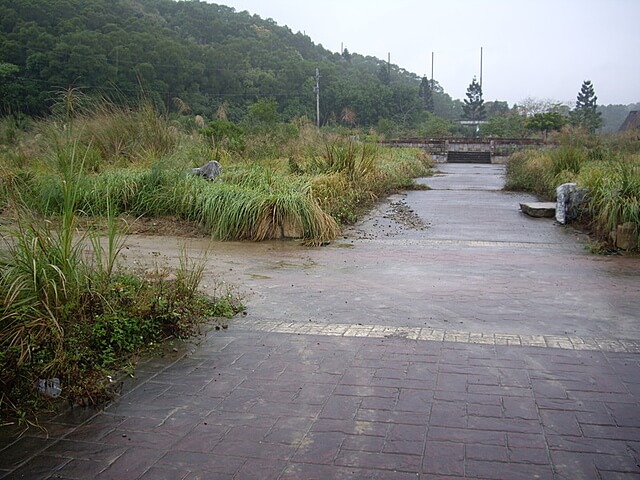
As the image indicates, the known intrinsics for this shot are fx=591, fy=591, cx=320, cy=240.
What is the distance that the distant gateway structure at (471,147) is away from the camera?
36031 millimetres

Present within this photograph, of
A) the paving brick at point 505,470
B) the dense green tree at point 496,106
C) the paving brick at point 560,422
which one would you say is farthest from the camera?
the dense green tree at point 496,106

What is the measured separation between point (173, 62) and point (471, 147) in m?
19.2

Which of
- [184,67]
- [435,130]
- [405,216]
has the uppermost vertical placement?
[184,67]

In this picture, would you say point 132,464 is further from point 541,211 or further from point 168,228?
point 541,211

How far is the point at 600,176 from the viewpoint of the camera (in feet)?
30.7

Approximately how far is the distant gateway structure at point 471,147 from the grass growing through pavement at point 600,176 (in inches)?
657

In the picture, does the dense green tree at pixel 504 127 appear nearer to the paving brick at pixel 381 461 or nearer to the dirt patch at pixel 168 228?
the dirt patch at pixel 168 228

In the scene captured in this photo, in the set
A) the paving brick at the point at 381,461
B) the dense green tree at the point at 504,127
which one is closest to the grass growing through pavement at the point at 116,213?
the paving brick at the point at 381,461

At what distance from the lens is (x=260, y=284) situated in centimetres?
566

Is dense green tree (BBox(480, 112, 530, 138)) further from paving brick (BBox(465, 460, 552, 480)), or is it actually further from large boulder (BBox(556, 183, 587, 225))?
paving brick (BBox(465, 460, 552, 480))

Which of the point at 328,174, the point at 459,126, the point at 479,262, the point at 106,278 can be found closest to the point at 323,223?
the point at 479,262

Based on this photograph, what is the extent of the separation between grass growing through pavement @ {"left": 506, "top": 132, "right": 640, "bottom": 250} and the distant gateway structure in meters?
16.7

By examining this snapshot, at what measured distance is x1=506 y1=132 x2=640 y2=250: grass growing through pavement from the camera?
306 inches

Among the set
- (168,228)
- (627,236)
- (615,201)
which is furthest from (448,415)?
(168,228)
